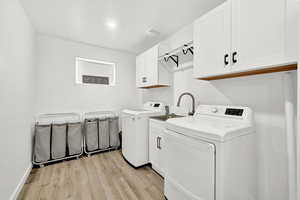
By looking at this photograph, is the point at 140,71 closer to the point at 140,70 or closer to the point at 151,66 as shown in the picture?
the point at 140,70

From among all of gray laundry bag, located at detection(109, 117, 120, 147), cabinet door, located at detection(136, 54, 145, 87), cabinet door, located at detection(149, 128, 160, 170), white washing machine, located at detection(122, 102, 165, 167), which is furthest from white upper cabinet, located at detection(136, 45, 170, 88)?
gray laundry bag, located at detection(109, 117, 120, 147)

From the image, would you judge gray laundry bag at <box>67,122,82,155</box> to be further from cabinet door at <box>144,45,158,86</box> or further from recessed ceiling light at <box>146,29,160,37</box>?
recessed ceiling light at <box>146,29,160,37</box>

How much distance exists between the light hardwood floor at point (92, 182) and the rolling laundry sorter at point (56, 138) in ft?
0.54

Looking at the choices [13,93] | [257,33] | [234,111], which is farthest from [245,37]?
[13,93]

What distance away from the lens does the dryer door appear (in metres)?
0.96

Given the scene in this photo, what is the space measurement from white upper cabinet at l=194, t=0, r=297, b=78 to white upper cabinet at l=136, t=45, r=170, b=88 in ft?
3.02

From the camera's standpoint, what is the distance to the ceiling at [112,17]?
1.65m

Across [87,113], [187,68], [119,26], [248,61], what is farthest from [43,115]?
[248,61]

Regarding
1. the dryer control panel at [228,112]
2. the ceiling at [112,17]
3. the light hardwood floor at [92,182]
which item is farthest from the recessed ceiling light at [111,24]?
the light hardwood floor at [92,182]

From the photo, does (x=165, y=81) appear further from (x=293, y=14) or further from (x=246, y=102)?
(x=293, y=14)

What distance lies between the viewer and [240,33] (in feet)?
3.64

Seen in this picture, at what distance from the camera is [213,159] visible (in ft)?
3.08

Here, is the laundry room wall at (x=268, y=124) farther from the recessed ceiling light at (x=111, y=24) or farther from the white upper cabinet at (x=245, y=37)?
the recessed ceiling light at (x=111, y=24)

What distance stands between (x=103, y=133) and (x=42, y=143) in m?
1.02
